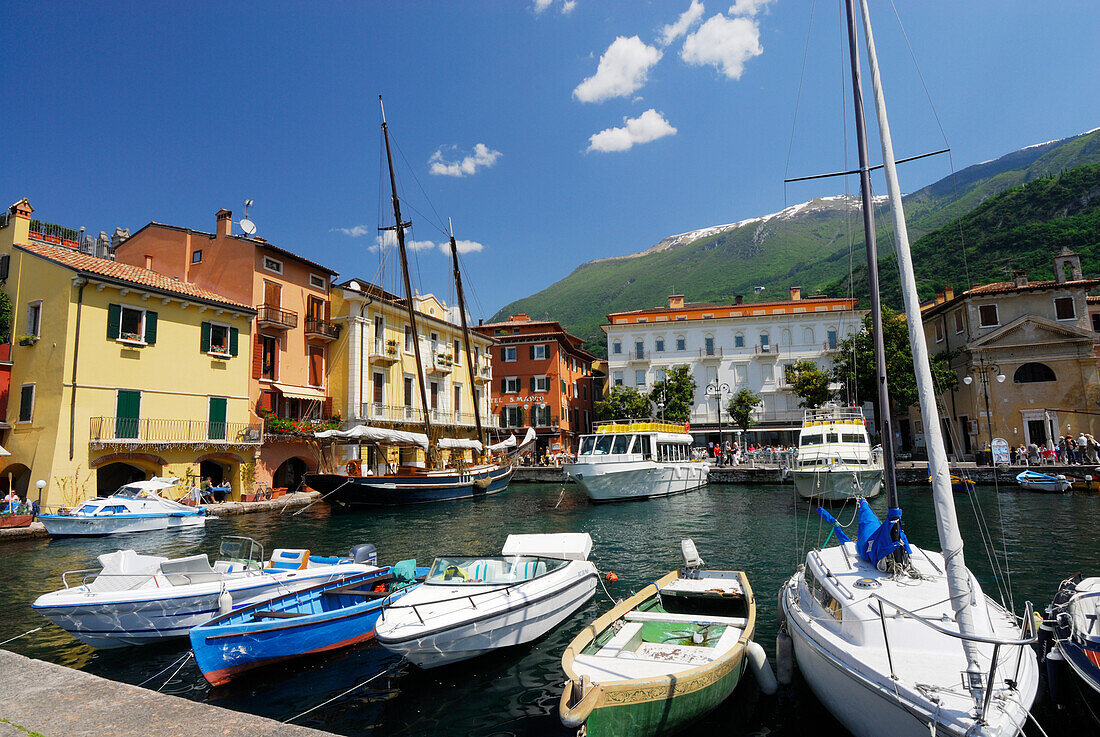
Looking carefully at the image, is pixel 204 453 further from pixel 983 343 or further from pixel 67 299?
pixel 983 343

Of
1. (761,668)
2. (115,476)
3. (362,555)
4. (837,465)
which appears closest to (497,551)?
(362,555)

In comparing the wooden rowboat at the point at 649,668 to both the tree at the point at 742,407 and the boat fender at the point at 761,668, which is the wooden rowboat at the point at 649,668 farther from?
the tree at the point at 742,407

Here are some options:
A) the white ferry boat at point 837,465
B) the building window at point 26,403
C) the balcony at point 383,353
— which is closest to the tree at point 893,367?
the white ferry boat at point 837,465

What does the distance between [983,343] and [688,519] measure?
1101 inches

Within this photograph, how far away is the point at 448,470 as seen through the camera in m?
32.1

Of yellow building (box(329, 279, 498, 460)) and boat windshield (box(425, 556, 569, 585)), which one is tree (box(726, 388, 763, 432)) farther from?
boat windshield (box(425, 556, 569, 585))

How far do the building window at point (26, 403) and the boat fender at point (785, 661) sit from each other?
28.2m

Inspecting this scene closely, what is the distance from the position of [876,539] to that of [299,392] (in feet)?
101

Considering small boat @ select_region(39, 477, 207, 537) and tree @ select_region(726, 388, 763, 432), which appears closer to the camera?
small boat @ select_region(39, 477, 207, 537)

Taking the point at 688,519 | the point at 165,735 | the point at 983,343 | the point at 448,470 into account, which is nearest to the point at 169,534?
the point at 448,470

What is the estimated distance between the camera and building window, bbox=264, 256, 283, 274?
32.9 m

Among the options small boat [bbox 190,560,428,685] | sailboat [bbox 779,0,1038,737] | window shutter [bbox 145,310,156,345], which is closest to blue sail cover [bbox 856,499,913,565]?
sailboat [bbox 779,0,1038,737]

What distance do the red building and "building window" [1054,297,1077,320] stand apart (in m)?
34.7

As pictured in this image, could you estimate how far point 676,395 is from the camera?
49.2 metres
